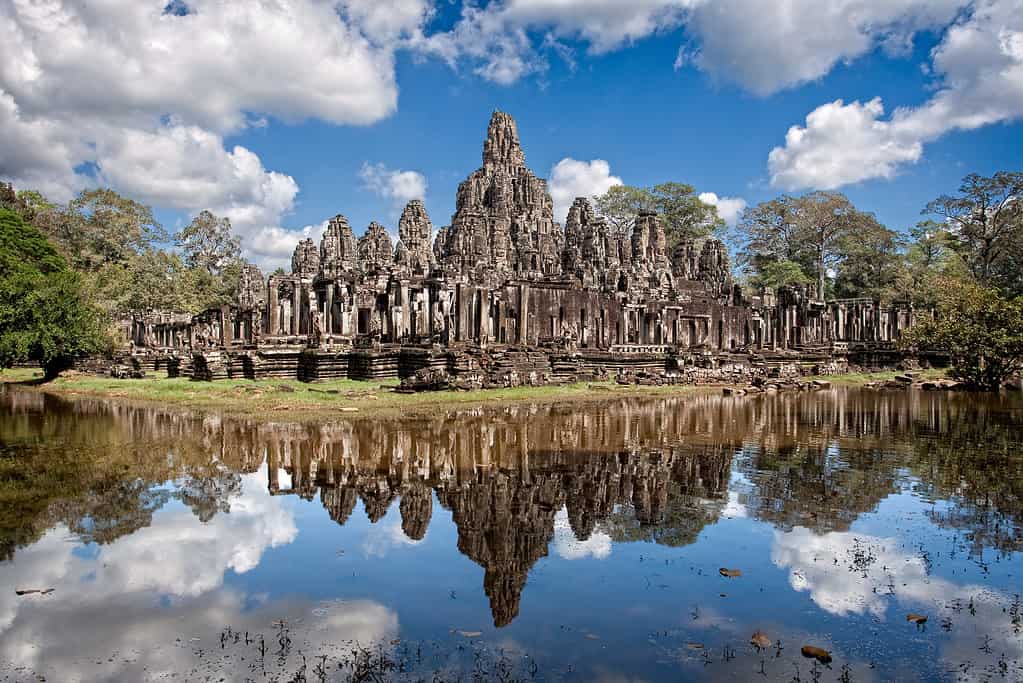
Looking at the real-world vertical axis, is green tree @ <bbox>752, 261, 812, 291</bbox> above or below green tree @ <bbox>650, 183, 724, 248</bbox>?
below

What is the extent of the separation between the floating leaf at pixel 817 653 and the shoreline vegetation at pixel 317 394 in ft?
43.3

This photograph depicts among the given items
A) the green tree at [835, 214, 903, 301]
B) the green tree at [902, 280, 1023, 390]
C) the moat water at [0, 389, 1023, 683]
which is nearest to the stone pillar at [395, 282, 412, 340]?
the moat water at [0, 389, 1023, 683]

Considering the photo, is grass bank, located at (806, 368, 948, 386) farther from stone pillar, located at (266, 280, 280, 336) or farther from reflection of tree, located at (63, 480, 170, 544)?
reflection of tree, located at (63, 480, 170, 544)

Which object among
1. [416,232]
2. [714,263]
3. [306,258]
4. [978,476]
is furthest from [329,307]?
[714,263]

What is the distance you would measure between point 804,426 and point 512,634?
13268mm

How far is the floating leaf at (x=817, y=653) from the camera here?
4840 millimetres

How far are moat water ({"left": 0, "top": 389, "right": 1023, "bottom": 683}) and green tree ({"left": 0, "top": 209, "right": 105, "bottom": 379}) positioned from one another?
513 inches

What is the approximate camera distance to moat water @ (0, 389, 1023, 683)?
4.93 meters

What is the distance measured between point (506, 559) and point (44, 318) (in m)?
24.9

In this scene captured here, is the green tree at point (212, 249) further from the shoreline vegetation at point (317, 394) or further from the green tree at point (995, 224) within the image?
the green tree at point (995, 224)

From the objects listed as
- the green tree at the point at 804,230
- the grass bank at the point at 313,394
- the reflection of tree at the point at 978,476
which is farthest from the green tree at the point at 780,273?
the reflection of tree at the point at 978,476

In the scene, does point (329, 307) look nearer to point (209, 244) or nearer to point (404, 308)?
point (404, 308)

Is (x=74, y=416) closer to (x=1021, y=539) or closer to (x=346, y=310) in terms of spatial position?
(x=346, y=310)

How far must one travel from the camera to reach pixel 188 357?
28.8 m
